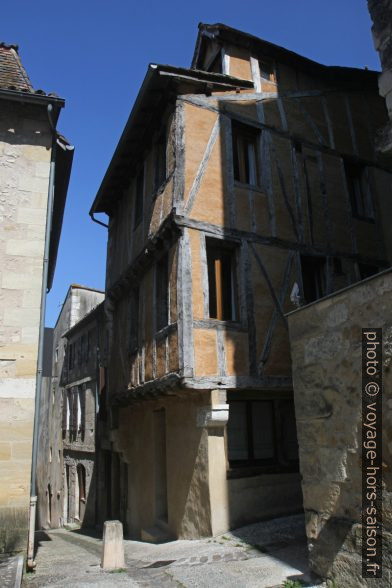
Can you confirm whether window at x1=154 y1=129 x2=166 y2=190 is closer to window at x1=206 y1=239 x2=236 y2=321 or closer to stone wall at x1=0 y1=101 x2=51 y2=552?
window at x1=206 y1=239 x2=236 y2=321

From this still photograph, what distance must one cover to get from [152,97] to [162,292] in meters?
3.77

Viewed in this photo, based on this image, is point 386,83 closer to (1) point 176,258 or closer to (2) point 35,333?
(1) point 176,258

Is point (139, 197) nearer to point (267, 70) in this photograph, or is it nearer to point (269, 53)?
point (267, 70)

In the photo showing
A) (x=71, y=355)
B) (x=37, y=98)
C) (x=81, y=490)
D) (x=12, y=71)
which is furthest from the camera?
(x=71, y=355)

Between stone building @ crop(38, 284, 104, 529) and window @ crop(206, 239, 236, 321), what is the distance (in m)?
7.11

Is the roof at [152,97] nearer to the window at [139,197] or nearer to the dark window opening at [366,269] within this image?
the window at [139,197]

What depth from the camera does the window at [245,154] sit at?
877 centimetres

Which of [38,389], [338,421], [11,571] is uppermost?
[38,389]

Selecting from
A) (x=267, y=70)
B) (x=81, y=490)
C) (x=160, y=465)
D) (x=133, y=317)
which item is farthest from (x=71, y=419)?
(x=267, y=70)

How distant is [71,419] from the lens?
17.4 meters

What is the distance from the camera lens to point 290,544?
19.4 feet

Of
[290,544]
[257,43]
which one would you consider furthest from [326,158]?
[290,544]

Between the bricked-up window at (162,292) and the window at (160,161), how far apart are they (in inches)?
65.2

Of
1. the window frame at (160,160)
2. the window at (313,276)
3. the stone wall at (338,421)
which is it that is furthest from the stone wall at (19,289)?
the window at (313,276)
